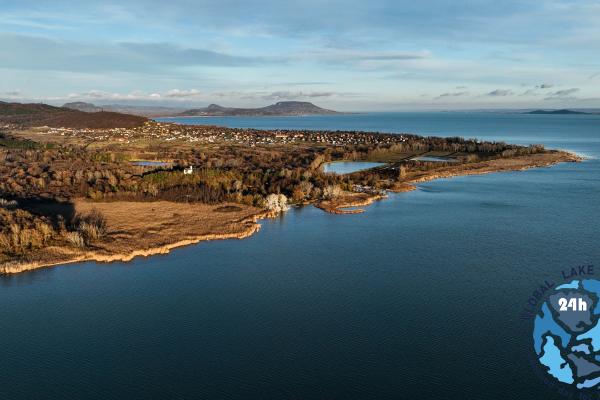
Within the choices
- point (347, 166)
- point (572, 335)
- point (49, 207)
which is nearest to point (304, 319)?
point (572, 335)

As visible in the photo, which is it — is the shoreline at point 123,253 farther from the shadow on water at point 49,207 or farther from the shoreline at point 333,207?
the shadow on water at point 49,207

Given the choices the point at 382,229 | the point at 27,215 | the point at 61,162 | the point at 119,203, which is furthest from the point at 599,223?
the point at 61,162

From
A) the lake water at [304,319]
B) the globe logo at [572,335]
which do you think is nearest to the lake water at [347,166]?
the lake water at [304,319]

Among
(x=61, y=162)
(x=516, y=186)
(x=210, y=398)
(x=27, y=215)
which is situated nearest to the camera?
(x=210, y=398)

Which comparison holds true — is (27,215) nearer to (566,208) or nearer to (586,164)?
(566,208)

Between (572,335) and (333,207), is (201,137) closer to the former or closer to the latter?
(333,207)

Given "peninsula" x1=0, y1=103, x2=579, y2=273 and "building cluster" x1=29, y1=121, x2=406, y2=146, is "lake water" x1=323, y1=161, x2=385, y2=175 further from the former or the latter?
"building cluster" x1=29, y1=121, x2=406, y2=146
